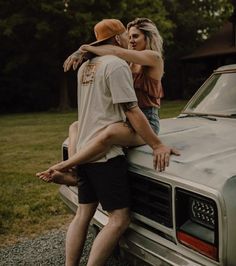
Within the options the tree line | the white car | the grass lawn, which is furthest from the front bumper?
the tree line

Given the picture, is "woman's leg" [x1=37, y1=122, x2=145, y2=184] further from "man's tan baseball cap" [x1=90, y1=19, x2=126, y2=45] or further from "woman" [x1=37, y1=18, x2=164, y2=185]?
"man's tan baseball cap" [x1=90, y1=19, x2=126, y2=45]

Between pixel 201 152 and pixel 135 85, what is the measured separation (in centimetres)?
89

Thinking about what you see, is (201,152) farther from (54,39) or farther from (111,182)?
(54,39)

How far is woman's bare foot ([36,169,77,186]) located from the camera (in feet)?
9.85

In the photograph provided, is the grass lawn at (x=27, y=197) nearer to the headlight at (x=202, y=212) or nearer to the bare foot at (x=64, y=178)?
the bare foot at (x=64, y=178)

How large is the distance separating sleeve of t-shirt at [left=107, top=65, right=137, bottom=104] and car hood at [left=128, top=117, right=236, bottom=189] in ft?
1.30

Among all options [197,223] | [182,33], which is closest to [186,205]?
[197,223]

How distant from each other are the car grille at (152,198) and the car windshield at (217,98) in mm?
1415

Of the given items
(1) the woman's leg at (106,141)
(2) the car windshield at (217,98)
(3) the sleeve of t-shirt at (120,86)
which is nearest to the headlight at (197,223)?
(1) the woman's leg at (106,141)

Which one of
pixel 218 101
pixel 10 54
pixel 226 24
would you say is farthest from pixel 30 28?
pixel 218 101

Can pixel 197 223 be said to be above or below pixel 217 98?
below

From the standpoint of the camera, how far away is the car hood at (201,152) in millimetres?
2279

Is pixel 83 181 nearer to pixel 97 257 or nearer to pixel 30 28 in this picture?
pixel 97 257

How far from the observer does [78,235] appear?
3047 mm
